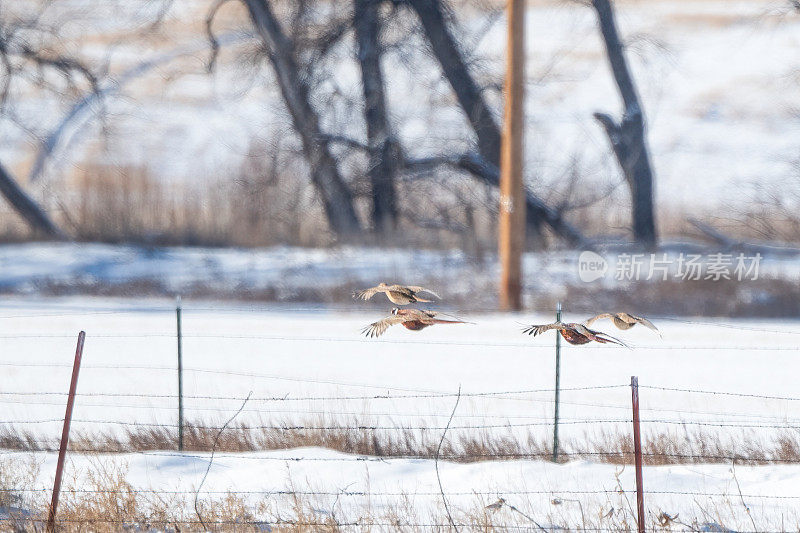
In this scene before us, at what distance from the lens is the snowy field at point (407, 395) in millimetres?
5695

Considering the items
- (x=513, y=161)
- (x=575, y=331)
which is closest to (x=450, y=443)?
(x=575, y=331)

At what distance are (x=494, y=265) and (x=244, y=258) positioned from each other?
444cm

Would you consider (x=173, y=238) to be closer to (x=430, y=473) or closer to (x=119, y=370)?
(x=119, y=370)

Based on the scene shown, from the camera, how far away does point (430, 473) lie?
20.0ft

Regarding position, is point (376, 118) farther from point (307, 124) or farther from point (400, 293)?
point (400, 293)

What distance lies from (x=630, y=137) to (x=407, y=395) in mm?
12032

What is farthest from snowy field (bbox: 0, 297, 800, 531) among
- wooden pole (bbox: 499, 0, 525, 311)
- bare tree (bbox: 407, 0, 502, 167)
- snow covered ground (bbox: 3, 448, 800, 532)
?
bare tree (bbox: 407, 0, 502, 167)

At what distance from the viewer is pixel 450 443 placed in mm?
6617

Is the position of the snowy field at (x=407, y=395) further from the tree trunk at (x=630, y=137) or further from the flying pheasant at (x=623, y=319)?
the tree trunk at (x=630, y=137)

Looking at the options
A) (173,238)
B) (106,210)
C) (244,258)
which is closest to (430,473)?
(244,258)

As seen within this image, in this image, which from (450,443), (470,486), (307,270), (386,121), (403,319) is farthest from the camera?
(386,121)

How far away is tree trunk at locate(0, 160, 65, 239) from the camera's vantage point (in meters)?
20.3

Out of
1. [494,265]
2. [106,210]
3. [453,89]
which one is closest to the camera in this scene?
[494,265]

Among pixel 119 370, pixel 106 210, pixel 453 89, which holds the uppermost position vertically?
pixel 453 89
